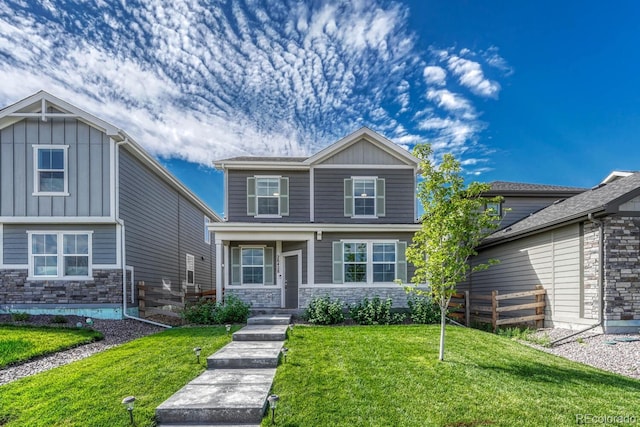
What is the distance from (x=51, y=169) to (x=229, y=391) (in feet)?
33.4

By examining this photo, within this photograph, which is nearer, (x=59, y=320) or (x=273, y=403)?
(x=273, y=403)

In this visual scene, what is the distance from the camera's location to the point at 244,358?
229 inches

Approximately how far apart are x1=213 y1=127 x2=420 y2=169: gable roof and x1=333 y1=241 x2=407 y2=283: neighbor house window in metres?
3.04

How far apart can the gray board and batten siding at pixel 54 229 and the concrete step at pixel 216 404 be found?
772 centimetres

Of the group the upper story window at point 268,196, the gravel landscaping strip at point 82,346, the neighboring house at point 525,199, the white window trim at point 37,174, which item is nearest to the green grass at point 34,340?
the gravel landscaping strip at point 82,346

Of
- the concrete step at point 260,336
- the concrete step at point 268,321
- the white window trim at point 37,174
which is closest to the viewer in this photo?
the concrete step at point 260,336

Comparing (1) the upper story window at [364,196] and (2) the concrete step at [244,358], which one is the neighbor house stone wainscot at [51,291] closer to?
(2) the concrete step at [244,358]

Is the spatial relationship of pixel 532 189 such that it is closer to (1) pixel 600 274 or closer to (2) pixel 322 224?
(1) pixel 600 274

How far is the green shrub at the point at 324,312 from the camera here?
10000 mm

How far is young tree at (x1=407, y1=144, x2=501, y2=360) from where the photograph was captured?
6082 mm

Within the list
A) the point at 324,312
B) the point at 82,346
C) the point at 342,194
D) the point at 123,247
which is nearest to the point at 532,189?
the point at 342,194

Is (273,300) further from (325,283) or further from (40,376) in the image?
(40,376)

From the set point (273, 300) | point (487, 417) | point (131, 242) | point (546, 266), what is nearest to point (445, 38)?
point (546, 266)

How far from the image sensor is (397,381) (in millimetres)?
4973
